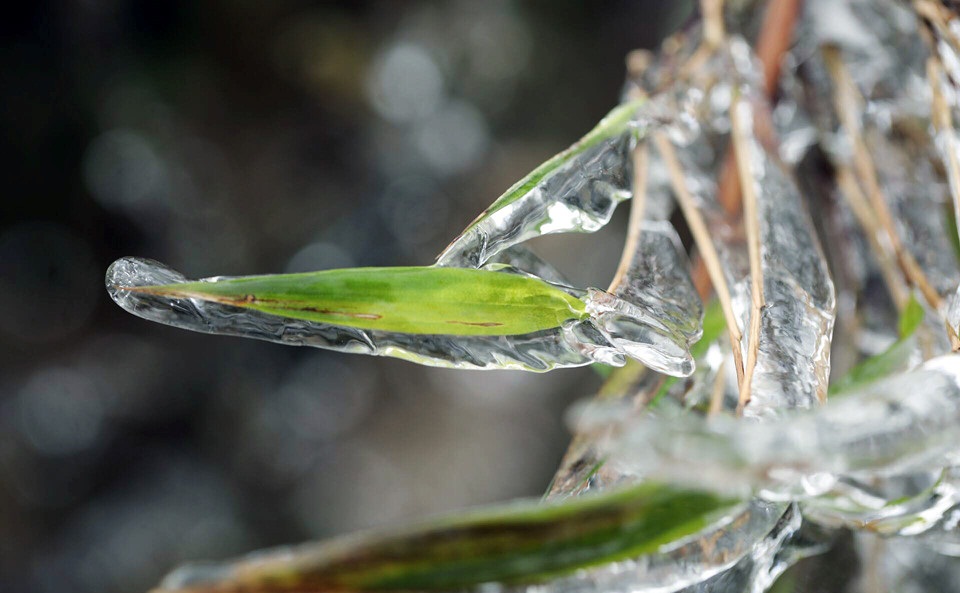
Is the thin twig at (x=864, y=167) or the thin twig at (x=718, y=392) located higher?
the thin twig at (x=864, y=167)

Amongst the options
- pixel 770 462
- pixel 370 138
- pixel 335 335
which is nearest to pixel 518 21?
pixel 370 138

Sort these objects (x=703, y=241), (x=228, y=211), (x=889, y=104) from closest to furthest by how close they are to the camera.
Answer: (x=703, y=241), (x=889, y=104), (x=228, y=211)

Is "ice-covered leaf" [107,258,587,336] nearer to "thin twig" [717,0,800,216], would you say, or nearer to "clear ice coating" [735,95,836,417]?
"clear ice coating" [735,95,836,417]

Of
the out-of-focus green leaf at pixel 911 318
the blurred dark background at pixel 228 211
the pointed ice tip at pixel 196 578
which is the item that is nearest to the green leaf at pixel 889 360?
the out-of-focus green leaf at pixel 911 318

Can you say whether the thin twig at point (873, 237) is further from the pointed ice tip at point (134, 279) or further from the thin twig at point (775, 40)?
the pointed ice tip at point (134, 279)

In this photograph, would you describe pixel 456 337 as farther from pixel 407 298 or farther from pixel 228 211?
pixel 228 211

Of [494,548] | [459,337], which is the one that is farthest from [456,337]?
[494,548]
